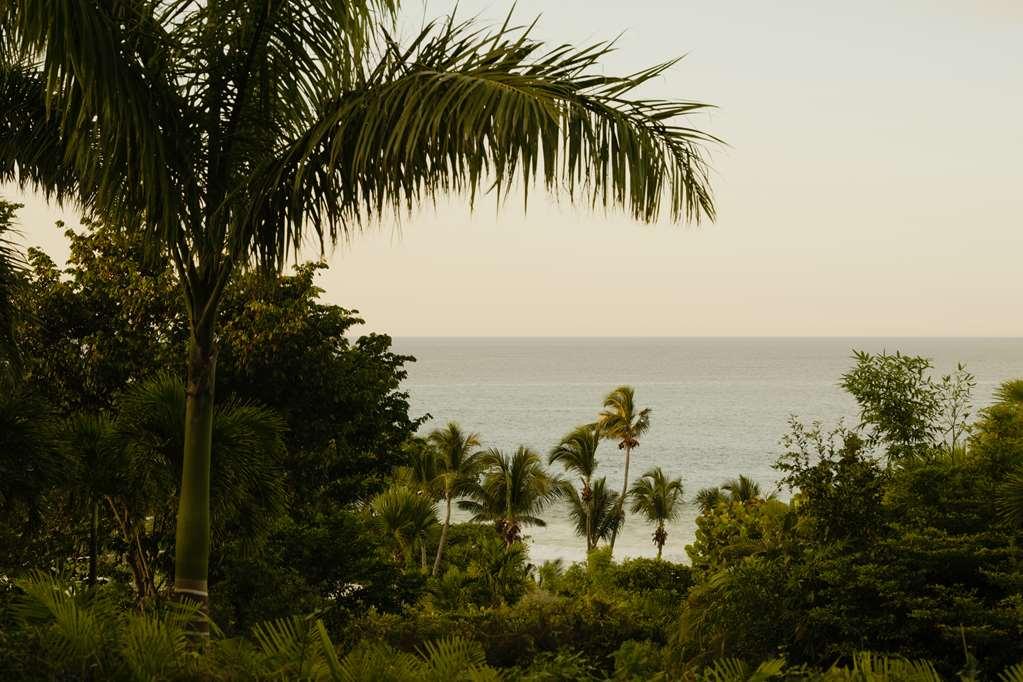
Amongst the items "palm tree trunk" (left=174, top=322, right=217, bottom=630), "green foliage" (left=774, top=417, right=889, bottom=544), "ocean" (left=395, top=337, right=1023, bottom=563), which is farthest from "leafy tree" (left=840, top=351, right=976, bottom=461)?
"ocean" (left=395, top=337, right=1023, bottom=563)

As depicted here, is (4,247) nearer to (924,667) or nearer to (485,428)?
(924,667)

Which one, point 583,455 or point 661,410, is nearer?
point 583,455

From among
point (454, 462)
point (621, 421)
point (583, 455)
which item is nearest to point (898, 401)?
point (454, 462)

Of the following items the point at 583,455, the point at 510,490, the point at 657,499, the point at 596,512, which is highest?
the point at 583,455

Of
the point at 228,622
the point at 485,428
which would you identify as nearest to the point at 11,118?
the point at 228,622

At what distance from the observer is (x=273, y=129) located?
6172 millimetres

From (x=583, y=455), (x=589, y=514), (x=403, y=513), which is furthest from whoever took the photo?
(x=589, y=514)

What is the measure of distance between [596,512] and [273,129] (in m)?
43.3

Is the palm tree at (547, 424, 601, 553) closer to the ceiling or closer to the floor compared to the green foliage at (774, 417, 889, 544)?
closer to the floor

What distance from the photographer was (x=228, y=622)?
45.1ft

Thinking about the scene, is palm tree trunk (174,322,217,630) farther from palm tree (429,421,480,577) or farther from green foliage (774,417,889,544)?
palm tree (429,421,480,577)

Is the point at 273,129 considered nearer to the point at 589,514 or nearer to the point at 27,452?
the point at 27,452

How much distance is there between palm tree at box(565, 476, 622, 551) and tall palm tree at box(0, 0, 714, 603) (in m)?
42.5

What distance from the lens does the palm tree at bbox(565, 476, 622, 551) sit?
1890 inches
